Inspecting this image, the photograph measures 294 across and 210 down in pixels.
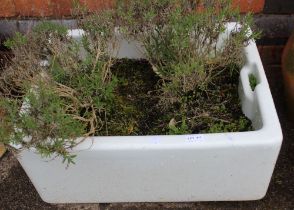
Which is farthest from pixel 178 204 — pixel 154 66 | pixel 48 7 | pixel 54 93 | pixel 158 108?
pixel 48 7

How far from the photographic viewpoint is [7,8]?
197 cm

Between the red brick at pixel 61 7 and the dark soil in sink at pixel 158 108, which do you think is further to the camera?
the red brick at pixel 61 7

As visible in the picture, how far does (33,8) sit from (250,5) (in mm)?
1007

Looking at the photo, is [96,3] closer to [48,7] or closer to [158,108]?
[48,7]

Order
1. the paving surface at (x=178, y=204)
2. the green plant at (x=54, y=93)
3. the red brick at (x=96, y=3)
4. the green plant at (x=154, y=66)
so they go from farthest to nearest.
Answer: the red brick at (x=96, y=3) < the paving surface at (x=178, y=204) < the green plant at (x=154, y=66) < the green plant at (x=54, y=93)

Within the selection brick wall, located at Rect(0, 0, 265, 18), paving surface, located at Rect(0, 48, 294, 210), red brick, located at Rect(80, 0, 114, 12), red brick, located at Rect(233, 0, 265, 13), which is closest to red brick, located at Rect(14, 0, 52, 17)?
brick wall, located at Rect(0, 0, 265, 18)

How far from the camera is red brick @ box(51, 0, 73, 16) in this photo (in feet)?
6.29

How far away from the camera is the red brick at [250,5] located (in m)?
1.91

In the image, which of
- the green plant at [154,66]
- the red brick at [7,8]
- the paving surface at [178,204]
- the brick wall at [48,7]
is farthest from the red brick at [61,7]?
the paving surface at [178,204]

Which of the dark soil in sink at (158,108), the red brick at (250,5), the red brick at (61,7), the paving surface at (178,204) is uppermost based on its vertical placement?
the red brick at (61,7)

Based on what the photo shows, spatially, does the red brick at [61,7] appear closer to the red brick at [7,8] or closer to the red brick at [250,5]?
the red brick at [7,8]

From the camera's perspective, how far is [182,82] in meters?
1.47

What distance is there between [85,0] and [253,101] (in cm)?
92

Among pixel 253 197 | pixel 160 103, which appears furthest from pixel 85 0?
pixel 253 197
